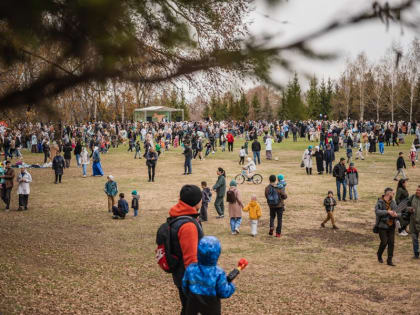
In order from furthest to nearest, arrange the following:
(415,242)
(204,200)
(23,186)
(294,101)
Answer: (23,186) → (204,200) → (415,242) → (294,101)

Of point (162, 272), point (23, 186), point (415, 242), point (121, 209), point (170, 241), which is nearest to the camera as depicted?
point (170, 241)

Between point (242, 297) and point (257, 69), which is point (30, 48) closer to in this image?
point (257, 69)

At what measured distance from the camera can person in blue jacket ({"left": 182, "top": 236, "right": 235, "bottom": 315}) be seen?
370cm

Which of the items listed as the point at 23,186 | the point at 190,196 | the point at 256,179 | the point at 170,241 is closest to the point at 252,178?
the point at 256,179

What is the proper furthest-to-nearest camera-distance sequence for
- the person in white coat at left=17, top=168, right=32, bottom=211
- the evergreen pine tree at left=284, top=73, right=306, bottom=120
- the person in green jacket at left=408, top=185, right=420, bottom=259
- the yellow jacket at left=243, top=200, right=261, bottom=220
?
the person in white coat at left=17, top=168, right=32, bottom=211, the yellow jacket at left=243, top=200, right=261, bottom=220, the person in green jacket at left=408, top=185, right=420, bottom=259, the evergreen pine tree at left=284, top=73, right=306, bottom=120

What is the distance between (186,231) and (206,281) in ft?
1.63

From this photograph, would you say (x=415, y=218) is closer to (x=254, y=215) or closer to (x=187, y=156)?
(x=254, y=215)

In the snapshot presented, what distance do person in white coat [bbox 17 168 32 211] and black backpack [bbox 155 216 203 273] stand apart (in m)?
12.0

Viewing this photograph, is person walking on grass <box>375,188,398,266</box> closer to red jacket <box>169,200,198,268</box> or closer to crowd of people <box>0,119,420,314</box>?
crowd of people <box>0,119,420,314</box>

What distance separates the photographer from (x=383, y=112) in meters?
63.0

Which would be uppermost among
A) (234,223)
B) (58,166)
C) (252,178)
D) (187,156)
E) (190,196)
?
(190,196)

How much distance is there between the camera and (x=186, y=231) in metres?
3.88

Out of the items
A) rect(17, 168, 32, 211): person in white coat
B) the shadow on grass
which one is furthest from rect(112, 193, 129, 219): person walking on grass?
the shadow on grass

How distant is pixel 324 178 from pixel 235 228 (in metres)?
10.8
